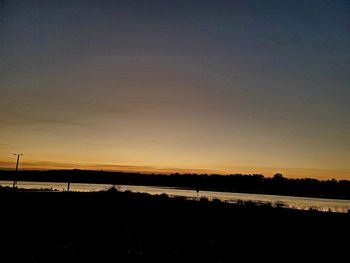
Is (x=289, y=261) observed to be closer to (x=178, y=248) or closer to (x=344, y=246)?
(x=178, y=248)

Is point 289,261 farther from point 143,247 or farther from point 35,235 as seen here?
point 35,235

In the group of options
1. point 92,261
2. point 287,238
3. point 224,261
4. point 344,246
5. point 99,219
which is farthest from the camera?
point 99,219

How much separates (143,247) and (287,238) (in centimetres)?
1041

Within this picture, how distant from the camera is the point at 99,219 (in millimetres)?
25781

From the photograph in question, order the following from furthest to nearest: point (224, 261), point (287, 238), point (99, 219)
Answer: point (99, 219) < point (287, 238) < point (224, 261)

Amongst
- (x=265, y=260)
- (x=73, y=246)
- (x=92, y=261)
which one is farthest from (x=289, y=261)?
(x=73, y=246)

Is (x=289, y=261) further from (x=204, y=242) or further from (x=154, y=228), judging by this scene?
(x=154, y=228)

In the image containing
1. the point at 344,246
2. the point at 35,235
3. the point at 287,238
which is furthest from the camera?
the point at 287,238

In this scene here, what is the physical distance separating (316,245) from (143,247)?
10.4 metres

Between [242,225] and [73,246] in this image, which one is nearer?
[73,246]

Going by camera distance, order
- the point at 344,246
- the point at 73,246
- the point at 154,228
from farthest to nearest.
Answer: the point at 154,228 → the point at 344,246 → the point at 73,246

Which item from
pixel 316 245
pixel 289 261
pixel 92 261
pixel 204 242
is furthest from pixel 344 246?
pixel 92 261

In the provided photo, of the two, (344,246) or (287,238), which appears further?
(287,238)

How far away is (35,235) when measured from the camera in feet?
57.4
